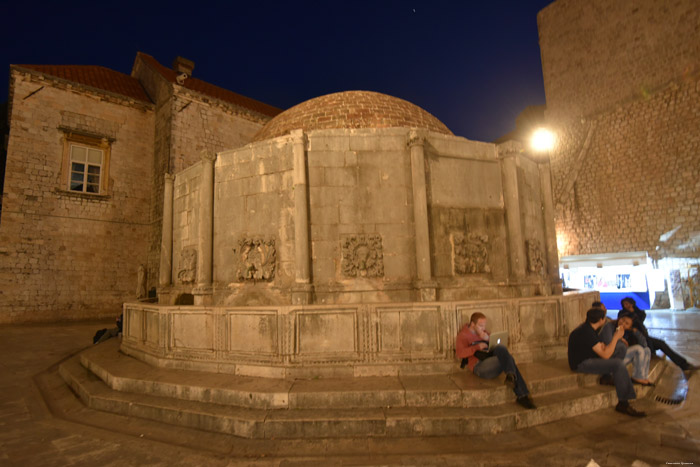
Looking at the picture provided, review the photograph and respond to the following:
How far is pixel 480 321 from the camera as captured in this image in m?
5.04

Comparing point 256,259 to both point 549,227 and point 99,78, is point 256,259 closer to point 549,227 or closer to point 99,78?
point 549,227

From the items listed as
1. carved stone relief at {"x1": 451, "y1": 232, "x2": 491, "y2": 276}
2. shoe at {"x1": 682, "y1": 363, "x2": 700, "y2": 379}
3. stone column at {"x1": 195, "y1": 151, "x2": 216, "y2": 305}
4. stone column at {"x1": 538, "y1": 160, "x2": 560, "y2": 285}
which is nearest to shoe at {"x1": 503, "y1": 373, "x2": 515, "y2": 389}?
carved stone relief at {"x1": 451, "y1": 232, "x2": 491, "y2": 276}

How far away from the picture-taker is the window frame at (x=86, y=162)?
17.7 m

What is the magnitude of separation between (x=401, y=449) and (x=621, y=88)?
25.0 m

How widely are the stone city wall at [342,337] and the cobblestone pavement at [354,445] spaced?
1.25 meters

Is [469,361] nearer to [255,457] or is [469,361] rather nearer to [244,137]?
[255,457]

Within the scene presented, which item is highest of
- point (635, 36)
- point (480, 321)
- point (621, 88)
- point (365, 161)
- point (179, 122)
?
point (635, 36)

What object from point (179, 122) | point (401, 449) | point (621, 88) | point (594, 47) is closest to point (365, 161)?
point (401, 449)

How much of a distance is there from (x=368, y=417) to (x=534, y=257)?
4894mm

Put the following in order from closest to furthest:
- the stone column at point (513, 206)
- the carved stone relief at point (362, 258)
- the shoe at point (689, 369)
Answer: the shoe at point (689, 369) → the carved stone relief at point (362, 258) → the stone column at point (513, 206)

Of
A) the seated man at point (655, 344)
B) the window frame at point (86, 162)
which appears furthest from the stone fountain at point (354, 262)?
the window frame at point (86, 162)

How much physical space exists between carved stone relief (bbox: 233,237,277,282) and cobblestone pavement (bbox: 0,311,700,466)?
8.60 ft

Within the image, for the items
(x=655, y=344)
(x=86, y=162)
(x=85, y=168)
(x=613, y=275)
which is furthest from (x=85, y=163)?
(x=613, y=275)

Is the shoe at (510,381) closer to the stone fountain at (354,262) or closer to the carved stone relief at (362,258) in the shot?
the stone fountain at (354,262)
